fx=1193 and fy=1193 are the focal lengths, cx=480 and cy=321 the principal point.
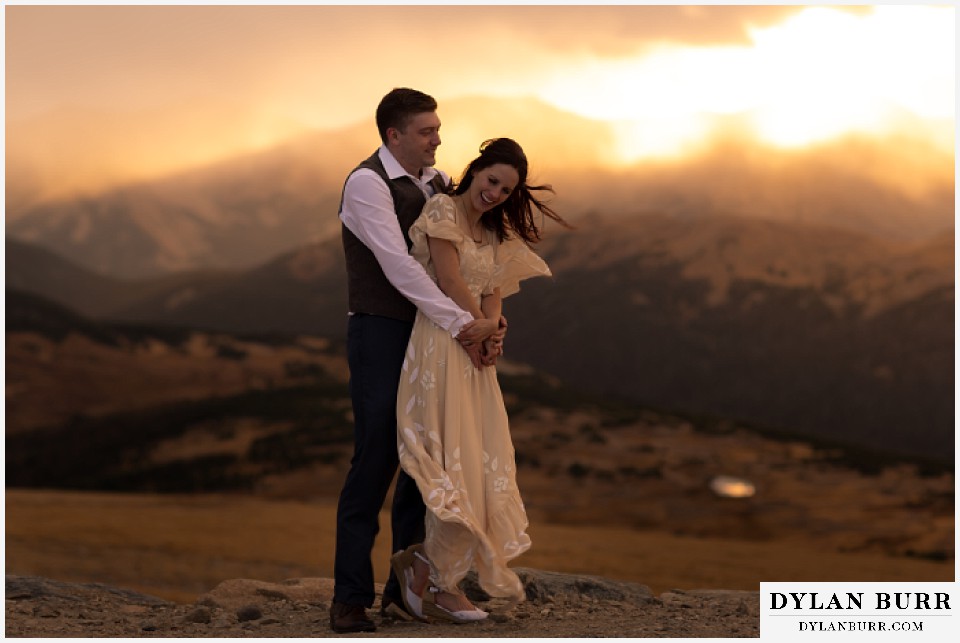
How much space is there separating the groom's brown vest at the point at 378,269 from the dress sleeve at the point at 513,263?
0.34 m

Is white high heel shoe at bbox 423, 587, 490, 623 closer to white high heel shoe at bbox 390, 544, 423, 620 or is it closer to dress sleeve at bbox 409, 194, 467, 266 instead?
white high heel shoe at bbox 390, 544, 423, 620

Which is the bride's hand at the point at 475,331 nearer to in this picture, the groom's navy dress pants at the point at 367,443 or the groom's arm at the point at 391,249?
the groom's arm at the point at 391,249

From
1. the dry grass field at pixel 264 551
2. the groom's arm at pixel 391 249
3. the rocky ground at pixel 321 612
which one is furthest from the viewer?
the dry grass field at pixel 264 551

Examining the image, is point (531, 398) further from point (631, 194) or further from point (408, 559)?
point (408, 559)

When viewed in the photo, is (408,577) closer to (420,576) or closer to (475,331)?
(420,576)

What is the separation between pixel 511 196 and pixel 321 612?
6.06 ft

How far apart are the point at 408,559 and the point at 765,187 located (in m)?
17.1

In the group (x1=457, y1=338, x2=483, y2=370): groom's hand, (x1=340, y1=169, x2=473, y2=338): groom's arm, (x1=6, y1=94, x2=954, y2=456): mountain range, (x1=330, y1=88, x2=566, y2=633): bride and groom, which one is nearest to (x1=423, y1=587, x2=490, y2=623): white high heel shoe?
(x1=330, y1=88, x2=566, y2=633): bride and groom

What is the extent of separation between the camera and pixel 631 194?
65.6 feet

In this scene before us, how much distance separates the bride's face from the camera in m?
3.87

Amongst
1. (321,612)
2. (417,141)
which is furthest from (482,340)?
(321,612)

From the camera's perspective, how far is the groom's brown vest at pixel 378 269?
394 centimetres

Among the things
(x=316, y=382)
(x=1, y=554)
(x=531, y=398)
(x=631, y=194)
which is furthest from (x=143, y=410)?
(x=1, y=554)

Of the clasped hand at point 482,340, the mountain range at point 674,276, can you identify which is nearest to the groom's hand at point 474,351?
the clasped hand at point 482,340
